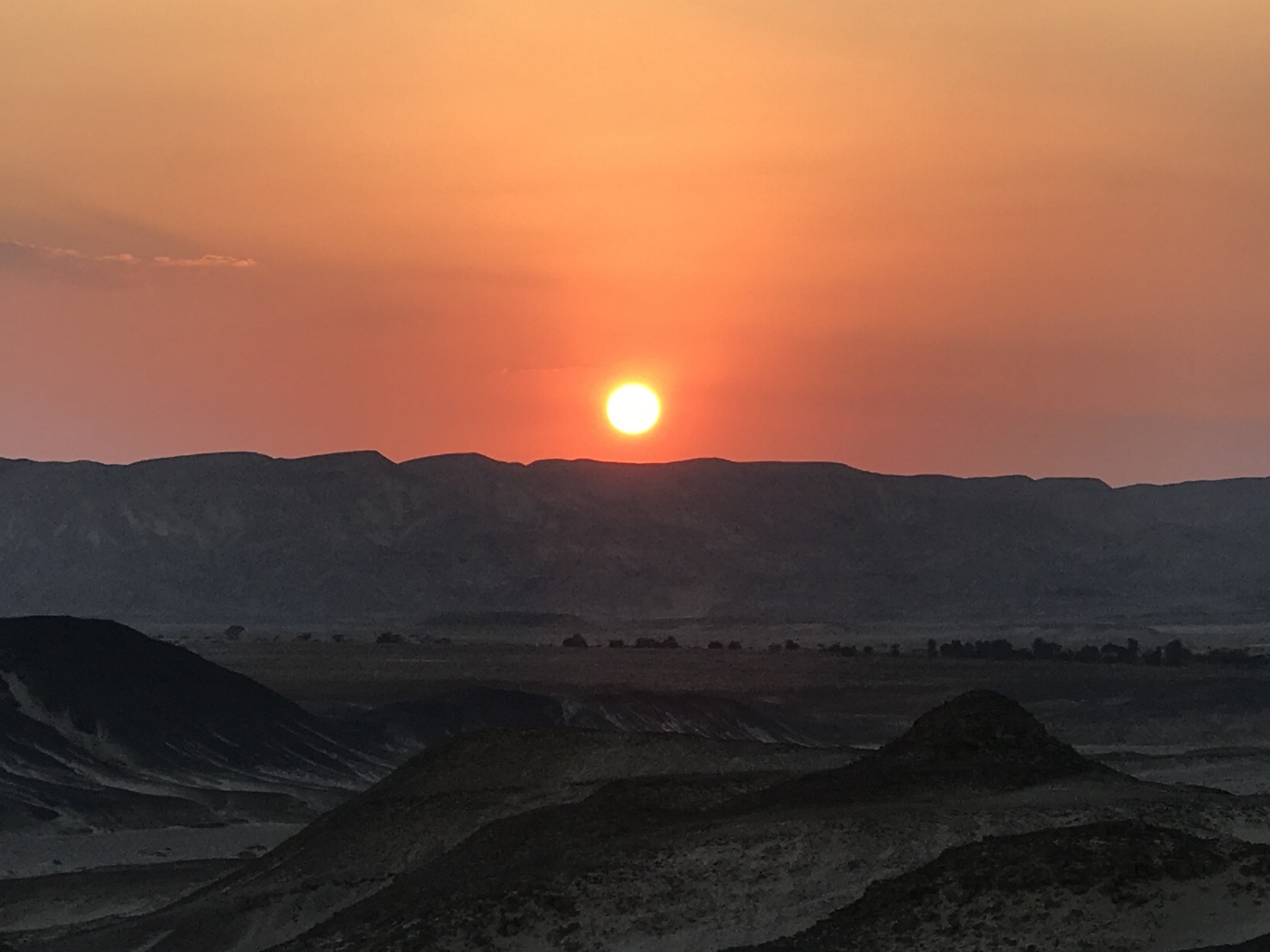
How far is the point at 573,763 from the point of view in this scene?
145 ft

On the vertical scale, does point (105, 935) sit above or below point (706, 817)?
below

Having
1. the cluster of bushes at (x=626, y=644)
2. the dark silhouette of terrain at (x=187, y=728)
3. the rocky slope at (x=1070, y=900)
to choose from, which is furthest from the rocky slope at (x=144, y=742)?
the cluster of bushes at (x=626, y=644)

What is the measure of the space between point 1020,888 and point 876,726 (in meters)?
75.9

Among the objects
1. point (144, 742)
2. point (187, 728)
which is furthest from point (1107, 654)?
point (144, 742)

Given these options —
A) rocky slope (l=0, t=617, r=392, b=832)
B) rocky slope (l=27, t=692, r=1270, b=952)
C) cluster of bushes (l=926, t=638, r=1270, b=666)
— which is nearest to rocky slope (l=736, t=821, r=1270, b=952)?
rocky slope (l=27, t=692, r=1270, b=952)

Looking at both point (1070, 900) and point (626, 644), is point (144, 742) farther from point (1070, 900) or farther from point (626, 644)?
point (626, 644)

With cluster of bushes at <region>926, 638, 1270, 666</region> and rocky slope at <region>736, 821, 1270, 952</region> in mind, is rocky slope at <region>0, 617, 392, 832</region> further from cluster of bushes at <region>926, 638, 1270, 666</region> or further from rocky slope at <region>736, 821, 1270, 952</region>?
cluster of bushes at <region>926, 638, 1270, 666</region>

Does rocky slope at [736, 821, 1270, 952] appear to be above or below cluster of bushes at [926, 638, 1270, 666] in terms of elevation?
below

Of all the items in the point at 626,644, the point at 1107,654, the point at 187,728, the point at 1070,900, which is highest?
the point at 626,644

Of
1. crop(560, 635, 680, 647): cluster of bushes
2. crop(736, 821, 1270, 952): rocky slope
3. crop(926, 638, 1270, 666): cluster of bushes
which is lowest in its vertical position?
crop(736, 821, 1270, 952): rocky slope

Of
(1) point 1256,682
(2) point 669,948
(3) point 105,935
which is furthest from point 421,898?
(1) point 1256,682

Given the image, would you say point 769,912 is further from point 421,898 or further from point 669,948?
point 421,898

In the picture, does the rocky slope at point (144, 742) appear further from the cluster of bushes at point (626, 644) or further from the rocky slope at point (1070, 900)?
the cluster of bushes at point (626, 644)

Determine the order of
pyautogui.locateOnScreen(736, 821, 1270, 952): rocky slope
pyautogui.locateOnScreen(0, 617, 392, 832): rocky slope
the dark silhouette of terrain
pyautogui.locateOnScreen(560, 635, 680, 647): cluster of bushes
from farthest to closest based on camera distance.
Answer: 1. pyautogui.locateOnScreen(560, 635, 680, 647): cluster of bushes
2. the dark silhouette of terrain
3. pyautogui.locateOnScreen(0, 617, 392, 832): rocky slope
4. pyautogui.locateOnScreen(736, 821, 1270, 952): rocky slope
